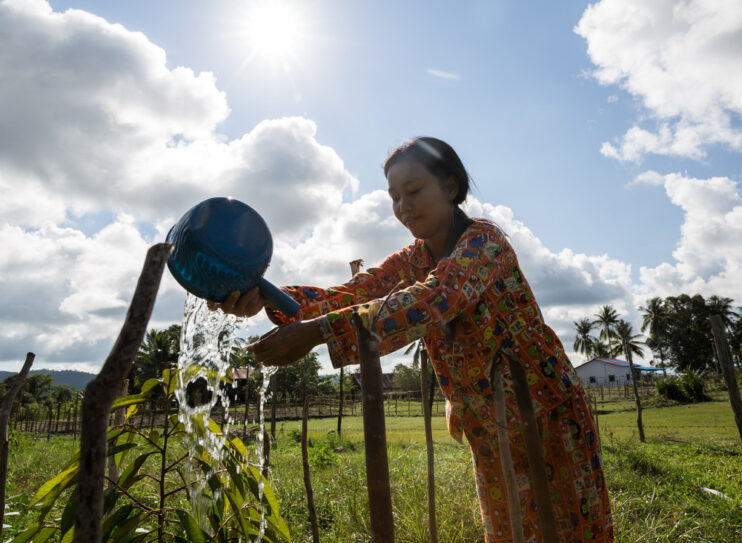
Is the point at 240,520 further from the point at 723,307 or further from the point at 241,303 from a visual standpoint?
the point at 723,307

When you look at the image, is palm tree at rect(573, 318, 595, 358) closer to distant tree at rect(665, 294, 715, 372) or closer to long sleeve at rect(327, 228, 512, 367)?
distant tree at rect(665, 294, 715, 372)

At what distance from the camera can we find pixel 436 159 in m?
1.73

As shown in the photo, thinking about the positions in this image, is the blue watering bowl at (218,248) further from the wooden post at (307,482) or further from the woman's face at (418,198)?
the wooden post at (307,482)

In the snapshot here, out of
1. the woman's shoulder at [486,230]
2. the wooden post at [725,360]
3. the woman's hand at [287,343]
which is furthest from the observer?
the wooden post at [725,360]

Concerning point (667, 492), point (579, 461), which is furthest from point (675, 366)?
point (579, 461)

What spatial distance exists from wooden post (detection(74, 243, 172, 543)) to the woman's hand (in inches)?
22.2

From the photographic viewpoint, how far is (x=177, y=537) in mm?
1372

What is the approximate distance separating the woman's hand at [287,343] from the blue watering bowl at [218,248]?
1.00 feet

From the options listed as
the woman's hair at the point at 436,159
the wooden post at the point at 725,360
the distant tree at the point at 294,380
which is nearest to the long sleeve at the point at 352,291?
the woman's hair at the point at 436,159

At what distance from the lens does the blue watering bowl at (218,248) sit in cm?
134

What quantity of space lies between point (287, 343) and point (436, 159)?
942 mm

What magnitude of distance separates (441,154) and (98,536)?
1530mm

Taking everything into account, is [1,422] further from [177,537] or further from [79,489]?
[79,489]

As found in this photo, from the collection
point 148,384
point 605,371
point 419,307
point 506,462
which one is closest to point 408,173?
point 419,307
